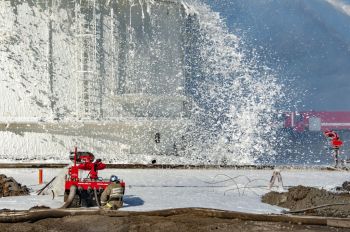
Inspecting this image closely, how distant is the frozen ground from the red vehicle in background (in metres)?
64.6

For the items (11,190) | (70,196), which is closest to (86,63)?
(11,190)

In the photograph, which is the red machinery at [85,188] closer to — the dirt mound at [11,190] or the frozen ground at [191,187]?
the frozen ground at [191,187]

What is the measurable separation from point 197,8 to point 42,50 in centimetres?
876

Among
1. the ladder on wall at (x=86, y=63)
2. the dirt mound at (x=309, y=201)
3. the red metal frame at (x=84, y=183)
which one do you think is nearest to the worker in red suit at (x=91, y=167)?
the red metal frame at (x=84, y=183)

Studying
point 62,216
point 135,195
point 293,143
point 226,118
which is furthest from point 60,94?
point 293,143

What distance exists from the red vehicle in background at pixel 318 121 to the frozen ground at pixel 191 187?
212ft

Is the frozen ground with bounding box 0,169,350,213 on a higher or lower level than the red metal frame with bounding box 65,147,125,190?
lower

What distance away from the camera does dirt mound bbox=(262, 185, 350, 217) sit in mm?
12734

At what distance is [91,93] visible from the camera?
27359mm

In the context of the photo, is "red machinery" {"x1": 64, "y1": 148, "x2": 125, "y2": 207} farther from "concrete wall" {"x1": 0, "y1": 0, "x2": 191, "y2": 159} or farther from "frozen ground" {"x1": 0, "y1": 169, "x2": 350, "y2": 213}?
"concrete wall" {"x1": 0, "y1": 0, "x2": 191, "y2": 159}

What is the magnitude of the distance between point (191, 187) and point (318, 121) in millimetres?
77901

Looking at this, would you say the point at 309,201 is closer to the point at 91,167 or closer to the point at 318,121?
the point at 91,167

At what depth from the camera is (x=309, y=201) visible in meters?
13.6

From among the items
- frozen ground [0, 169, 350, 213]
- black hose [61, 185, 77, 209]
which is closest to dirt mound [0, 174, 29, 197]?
frozen ground [0, 169, 350, 213]
